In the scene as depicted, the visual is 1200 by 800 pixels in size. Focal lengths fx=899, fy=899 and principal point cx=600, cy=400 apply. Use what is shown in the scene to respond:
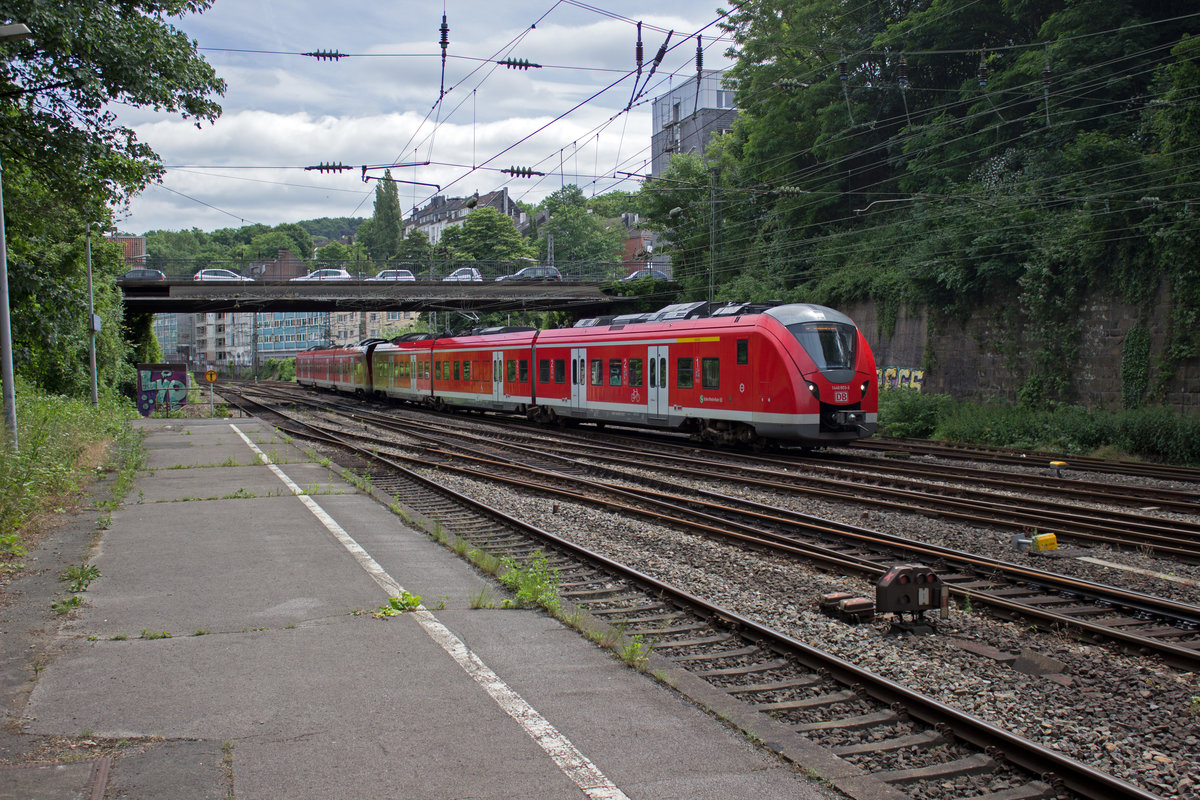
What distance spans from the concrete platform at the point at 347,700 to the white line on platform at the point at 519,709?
1cm

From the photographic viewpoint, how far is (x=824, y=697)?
535 centimetres

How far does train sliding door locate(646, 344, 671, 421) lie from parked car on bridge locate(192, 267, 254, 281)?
98.8 ft

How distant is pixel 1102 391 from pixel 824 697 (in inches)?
857

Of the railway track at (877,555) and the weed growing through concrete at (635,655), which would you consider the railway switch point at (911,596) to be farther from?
the weed growing through concrete at (635,655)

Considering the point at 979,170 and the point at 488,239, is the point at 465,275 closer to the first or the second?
the point at 979,170

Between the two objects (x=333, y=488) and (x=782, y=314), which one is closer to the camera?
(x=333, y=488)

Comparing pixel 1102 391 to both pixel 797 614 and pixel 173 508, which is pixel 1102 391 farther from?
pixel 173 508

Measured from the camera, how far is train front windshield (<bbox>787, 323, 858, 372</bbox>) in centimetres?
1709

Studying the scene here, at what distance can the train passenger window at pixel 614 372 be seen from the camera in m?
22.4

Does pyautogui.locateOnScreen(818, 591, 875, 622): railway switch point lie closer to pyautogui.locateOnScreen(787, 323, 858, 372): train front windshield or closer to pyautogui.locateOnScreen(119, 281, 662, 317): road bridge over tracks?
pyautogui.locateOnScreen(787, 323, 858, 372): train front windshield

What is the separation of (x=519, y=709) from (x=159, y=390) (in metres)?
33.7

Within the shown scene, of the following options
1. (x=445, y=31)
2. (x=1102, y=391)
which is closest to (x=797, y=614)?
(x=445, y=31)

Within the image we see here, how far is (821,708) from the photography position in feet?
17.1

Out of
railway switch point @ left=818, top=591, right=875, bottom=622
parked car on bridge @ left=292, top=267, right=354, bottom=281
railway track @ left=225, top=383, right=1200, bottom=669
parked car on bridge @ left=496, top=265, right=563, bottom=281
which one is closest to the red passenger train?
railway track @ left=225, top=383, right=1200, bottom=669
